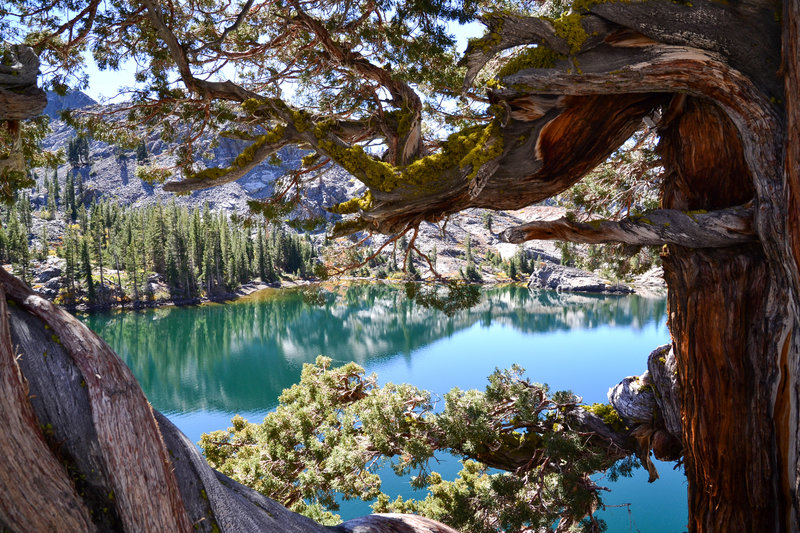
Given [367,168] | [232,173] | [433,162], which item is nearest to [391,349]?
[232,173]

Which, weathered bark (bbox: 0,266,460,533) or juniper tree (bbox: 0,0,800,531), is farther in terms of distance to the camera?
juniper tree (bbox: 0,0,800,531)

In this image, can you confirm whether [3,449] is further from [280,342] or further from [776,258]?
[280,342]

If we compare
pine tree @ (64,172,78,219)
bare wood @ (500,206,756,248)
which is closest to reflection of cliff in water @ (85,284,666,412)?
bare wood @ (500,206,756,248)

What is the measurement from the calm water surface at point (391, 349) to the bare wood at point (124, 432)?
2949 mm

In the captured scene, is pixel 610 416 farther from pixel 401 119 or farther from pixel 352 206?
pixel 401 119

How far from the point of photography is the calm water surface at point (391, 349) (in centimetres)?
1167

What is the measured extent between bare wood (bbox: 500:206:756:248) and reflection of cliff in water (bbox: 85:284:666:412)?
15076 mm

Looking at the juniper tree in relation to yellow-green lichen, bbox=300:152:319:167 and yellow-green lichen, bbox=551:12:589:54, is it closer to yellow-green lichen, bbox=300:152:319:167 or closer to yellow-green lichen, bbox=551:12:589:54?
yellow-green lichen, bbox=551:12:589:54

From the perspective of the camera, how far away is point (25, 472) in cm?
155

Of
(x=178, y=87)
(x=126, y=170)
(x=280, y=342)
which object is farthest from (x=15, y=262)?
(x=126, y=170)

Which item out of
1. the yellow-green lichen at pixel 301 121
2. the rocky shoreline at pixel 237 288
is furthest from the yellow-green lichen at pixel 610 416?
the rocky shoreline at pixel 237 288

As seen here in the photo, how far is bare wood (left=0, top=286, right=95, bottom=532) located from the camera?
154cm

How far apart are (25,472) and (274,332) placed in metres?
31.0

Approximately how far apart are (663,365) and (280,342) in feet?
88.3
